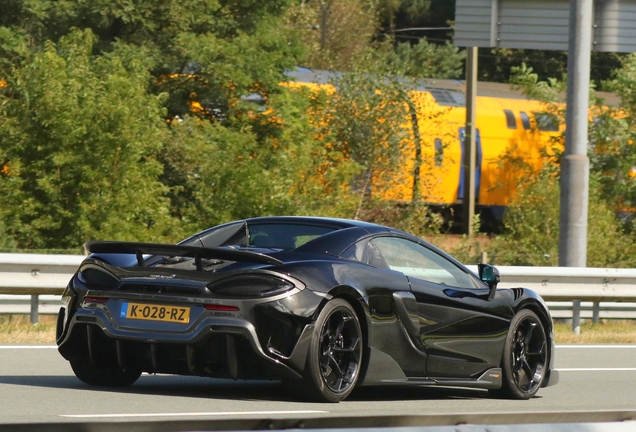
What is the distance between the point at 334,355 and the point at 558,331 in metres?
7.96

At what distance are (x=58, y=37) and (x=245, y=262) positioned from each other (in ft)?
63.0

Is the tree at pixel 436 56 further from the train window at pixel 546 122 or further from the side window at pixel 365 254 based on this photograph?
the side window at pixel 365 254

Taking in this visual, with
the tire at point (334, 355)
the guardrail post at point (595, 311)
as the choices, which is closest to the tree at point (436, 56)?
the guardrail post at point (595, 311)

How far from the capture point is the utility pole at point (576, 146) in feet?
50.8

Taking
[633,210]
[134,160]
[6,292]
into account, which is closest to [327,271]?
[6,292]

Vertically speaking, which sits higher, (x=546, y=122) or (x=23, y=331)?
(x=546, y=122)

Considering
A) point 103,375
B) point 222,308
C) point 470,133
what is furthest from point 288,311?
point 470,133

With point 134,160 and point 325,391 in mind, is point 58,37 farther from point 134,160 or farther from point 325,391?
point 325,391

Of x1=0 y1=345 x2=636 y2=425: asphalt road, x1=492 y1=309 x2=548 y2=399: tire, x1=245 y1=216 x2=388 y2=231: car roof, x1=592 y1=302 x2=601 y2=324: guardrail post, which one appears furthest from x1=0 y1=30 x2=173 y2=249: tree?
x1=245 y1=216 x2=388 y2=231: car roof

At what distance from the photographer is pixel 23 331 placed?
463 inches

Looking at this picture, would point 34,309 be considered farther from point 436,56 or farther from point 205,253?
point 436,56

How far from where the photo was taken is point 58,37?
2548 cm

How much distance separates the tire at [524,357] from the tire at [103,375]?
249 cm

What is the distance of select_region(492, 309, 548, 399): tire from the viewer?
8766mm
